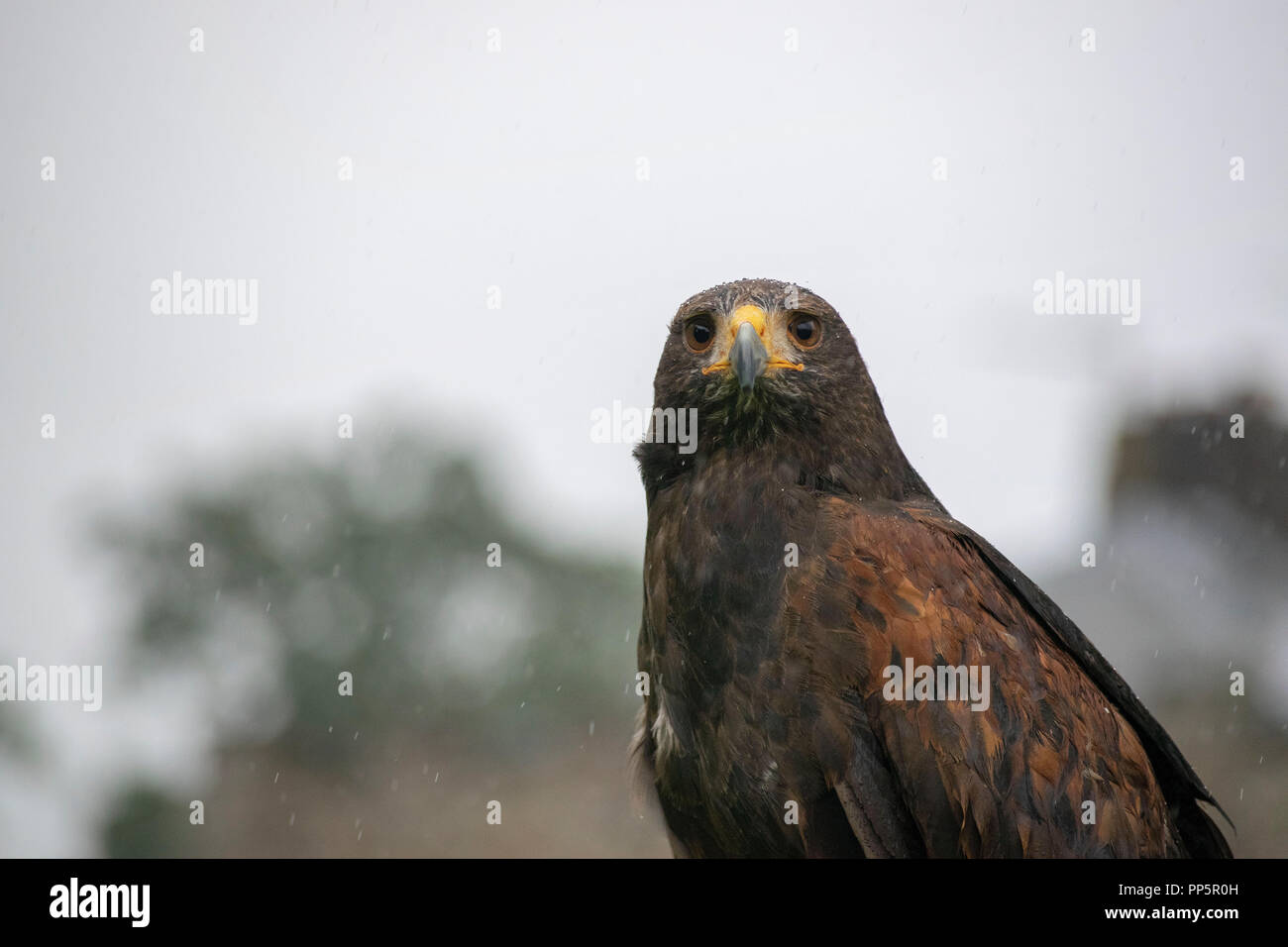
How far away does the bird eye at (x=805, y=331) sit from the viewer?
5.20 metres

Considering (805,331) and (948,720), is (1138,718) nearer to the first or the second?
(948,720)

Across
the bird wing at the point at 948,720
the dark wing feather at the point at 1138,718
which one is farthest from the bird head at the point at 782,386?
the dark wing feather at the point at 1138,718

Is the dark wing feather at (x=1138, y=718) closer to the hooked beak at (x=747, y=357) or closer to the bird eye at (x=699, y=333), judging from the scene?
the hooked beak at (x=747, y=357)

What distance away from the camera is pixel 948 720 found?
15.0 ft

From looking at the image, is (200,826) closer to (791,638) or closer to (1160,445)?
(791,638)

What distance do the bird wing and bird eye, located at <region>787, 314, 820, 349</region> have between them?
2.48 ft

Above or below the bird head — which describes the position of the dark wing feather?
below

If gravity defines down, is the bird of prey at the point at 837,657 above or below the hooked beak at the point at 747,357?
below

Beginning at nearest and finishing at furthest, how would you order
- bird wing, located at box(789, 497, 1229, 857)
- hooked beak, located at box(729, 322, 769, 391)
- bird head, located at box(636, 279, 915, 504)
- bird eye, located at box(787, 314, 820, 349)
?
bird wing, located at box(789, 497, 1229, 857) → hooked beak, located at box(729, 322, 769, 391) → bird head, located at box(636, 279, 915, 504) → bird eye, located at box(787, 314, 820, 349)

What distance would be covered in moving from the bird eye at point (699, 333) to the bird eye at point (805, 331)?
14.3 inches

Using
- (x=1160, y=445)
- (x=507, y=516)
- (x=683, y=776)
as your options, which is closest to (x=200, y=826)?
(x=507, y=516)

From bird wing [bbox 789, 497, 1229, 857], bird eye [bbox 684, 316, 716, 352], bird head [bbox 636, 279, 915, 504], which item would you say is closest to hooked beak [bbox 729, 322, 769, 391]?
bird head [bbox 636, 279, 915, 504]

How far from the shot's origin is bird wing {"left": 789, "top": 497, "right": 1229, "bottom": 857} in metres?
4.54

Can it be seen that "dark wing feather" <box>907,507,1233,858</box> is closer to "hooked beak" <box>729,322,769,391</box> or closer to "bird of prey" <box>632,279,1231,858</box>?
"bird of prey" <box>632,279,1231,858</box>
